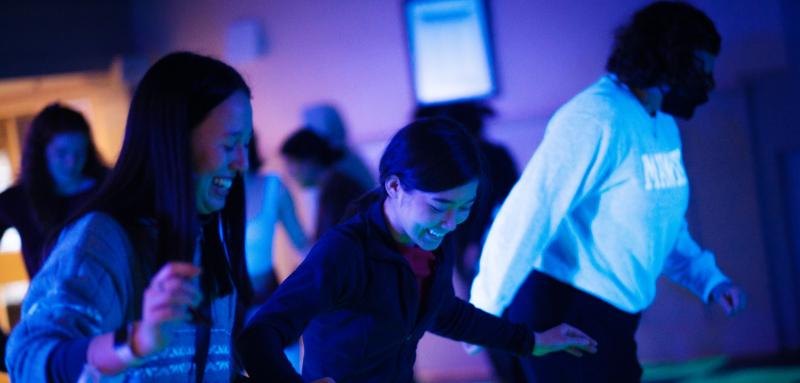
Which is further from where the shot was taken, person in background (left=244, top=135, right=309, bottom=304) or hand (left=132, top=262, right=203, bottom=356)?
person in background (left=244, top=135, right=309, bottom=304)

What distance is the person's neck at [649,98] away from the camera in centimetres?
204

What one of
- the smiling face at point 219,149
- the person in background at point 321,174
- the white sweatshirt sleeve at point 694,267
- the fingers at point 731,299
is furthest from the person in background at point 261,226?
the smiling face at point 219,149

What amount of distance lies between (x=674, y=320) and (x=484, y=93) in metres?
1.51

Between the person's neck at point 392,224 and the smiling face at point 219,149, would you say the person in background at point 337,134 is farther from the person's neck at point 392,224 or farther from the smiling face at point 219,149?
the smiling face at point 219,149

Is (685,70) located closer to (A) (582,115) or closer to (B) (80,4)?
(A) (582,115)

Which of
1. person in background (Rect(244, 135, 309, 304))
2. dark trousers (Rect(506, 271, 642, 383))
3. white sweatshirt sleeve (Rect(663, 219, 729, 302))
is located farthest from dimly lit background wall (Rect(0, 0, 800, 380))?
dark trousers (Rect(506, 271, 642, 383))

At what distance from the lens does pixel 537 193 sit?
6.01 feet

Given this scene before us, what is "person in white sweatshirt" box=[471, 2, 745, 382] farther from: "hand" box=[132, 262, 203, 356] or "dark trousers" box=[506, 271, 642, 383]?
"hand" box=[132, 262, 203, 356]

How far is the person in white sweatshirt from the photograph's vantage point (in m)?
→ 1.84

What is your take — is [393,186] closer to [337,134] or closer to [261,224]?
[261,224]

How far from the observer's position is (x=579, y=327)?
1.92 meters

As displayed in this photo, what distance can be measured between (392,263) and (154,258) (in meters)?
0.53

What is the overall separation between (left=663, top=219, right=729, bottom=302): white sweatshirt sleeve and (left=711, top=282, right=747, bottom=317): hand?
0.02 meters

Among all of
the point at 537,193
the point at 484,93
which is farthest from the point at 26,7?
the point at 537,193
